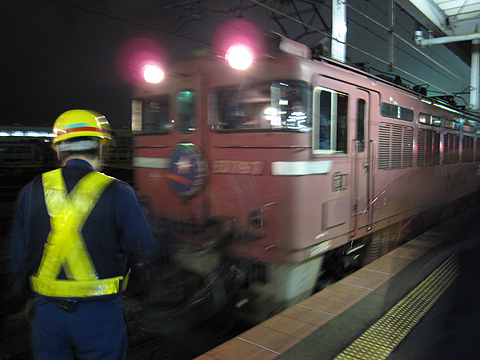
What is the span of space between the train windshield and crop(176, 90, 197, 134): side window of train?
15.1 inches

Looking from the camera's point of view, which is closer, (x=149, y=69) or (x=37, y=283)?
(x=37, y=283)

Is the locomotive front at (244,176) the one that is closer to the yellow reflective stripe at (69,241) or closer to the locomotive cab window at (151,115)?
the locomotive cab window at (151,115)

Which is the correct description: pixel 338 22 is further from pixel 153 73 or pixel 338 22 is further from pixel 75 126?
pixel 75 126

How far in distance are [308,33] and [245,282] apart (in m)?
4.78

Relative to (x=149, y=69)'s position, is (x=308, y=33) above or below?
above

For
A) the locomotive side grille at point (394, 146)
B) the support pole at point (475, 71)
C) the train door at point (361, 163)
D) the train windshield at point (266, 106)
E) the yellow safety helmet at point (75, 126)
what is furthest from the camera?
the support pole at point (475, 71)

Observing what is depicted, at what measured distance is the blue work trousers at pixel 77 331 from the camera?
191 centimetres

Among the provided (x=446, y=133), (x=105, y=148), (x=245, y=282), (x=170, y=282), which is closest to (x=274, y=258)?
(x=245, y=282)

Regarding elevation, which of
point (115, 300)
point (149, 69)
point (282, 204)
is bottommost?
point (115, 300)

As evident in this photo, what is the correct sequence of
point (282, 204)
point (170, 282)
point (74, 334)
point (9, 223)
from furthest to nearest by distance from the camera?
point (9, 223)
point (170, 282)
point (282, 204)
point (74, 334)

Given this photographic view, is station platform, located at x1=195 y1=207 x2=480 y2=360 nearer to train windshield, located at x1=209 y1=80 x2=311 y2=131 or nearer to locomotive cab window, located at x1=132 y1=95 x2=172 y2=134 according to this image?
train windshield, located at x1=209 y1=80 x2=311 y2=131

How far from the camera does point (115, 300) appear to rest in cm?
203

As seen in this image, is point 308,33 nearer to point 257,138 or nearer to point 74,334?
point 257,138

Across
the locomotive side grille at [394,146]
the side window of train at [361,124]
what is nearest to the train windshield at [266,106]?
the side window of train at [361,124]
